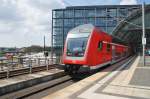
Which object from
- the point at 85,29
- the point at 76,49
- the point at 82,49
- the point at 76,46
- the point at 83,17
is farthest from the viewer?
the point at 83,17

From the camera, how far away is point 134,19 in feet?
206

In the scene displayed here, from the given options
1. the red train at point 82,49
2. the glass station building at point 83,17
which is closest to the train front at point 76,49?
the red train at point 82,49

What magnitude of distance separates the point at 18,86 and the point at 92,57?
5.91 m

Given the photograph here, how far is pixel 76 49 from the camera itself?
60.8 ft

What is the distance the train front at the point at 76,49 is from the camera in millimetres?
18228

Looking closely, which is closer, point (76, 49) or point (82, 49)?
point (82, 49)

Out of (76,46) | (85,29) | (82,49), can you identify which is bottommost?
(82,49)

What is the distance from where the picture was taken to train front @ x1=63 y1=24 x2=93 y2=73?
18228 millimetres

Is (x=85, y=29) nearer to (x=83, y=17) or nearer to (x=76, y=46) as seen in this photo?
(x=76, y=46)

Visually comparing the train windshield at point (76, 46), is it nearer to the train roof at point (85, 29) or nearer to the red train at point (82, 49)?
the red train at point (82, 49)

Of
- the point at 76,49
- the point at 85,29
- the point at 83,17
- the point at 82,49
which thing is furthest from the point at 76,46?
the point at 83,17

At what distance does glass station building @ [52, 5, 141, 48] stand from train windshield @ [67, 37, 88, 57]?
57.2 meters

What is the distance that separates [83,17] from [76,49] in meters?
60.5

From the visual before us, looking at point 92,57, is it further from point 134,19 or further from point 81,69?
point 134,19
